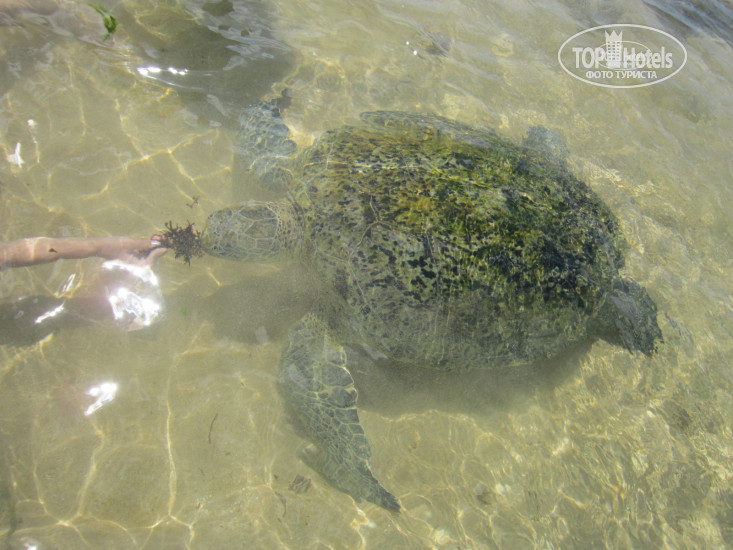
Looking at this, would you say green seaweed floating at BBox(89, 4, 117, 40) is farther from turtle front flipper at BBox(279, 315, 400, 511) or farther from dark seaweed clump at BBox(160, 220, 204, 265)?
turtle front flipper at BBox(279, 315, 400, 511)

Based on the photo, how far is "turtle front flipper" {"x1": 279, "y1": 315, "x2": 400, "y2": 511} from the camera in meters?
3.38

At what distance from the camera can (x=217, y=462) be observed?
340 cm

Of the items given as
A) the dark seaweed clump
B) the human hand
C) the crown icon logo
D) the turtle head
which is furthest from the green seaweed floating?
the crown icon logo

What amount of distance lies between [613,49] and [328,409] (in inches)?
335

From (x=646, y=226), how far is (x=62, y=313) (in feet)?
23.2

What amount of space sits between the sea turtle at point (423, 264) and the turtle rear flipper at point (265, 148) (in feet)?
2.12

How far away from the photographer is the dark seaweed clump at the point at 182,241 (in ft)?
13.8

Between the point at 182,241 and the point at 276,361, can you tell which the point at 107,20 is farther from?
the point at 276,361

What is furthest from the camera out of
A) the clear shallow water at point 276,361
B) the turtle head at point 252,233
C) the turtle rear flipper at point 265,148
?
the turtle rear flipper at point 265,148

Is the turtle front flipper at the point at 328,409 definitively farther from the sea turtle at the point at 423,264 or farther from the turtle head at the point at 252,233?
the turtle head at the point at 252,233

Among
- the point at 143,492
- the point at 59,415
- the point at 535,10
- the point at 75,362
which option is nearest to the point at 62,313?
the point at 75,362

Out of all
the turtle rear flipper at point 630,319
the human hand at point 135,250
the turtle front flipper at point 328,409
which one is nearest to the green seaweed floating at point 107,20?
the human hand at point 135,250

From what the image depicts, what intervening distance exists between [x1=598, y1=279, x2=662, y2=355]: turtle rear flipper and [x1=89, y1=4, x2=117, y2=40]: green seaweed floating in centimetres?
691

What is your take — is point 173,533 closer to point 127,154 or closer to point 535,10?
point 127,154
